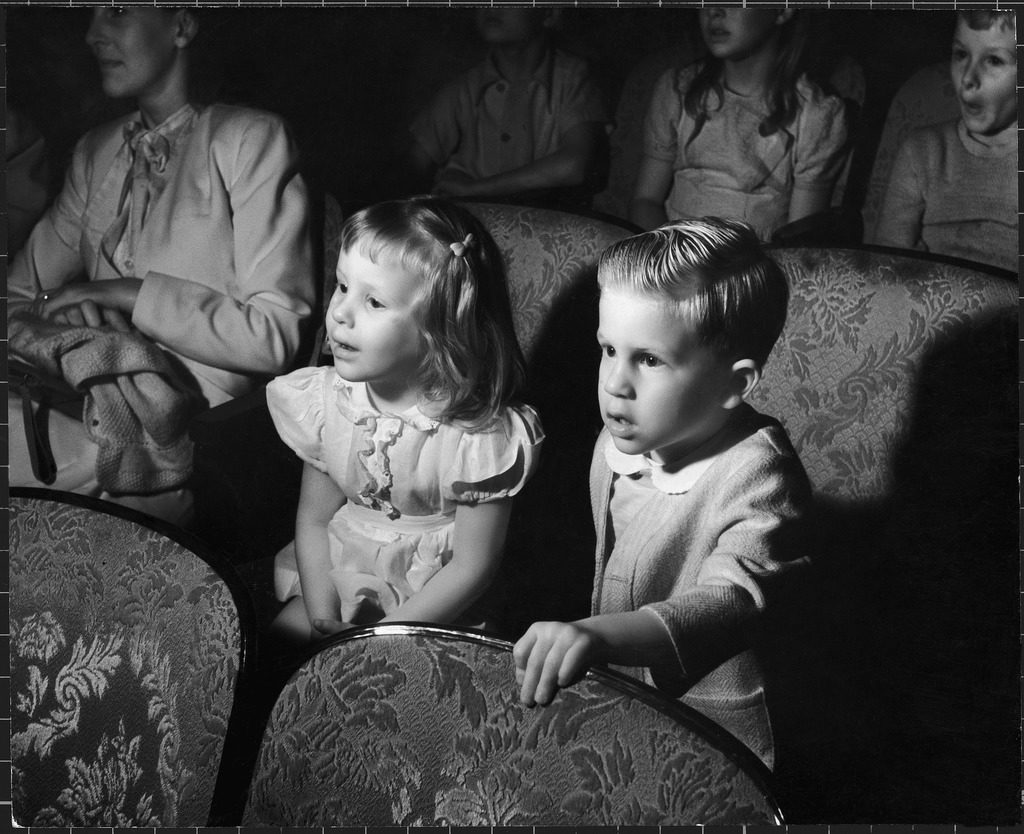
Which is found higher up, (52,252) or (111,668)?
(52,252)

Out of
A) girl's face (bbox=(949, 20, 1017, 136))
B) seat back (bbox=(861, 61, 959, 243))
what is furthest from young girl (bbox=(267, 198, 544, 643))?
girl's face (bbox=(949, 20, 1017, 136))

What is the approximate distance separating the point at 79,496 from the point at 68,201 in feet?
1.22

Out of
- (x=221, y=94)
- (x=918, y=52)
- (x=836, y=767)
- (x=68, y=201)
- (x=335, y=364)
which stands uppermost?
(x=918, y=52)

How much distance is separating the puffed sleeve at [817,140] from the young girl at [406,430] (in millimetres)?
389

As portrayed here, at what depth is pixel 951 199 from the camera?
1361 mm

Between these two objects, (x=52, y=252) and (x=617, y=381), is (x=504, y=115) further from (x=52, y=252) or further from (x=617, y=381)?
(x=52, y=252)

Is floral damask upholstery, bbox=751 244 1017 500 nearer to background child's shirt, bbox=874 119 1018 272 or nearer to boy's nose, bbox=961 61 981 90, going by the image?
background child's shirt, bbox=874 119 1018 272

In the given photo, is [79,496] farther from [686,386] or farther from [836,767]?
[836,767]

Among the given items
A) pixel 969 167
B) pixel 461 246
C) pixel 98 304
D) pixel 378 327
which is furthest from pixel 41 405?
pixel 969 167

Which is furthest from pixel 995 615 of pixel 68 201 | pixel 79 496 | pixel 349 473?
pixel 68 201

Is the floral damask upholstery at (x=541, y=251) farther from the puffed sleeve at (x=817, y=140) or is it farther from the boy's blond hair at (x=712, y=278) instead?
the puffed sleeve at (x=817, y=140)

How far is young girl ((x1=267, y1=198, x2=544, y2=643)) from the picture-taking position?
1.31 m

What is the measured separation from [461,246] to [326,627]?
0.49 m

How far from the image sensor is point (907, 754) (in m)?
1.35
